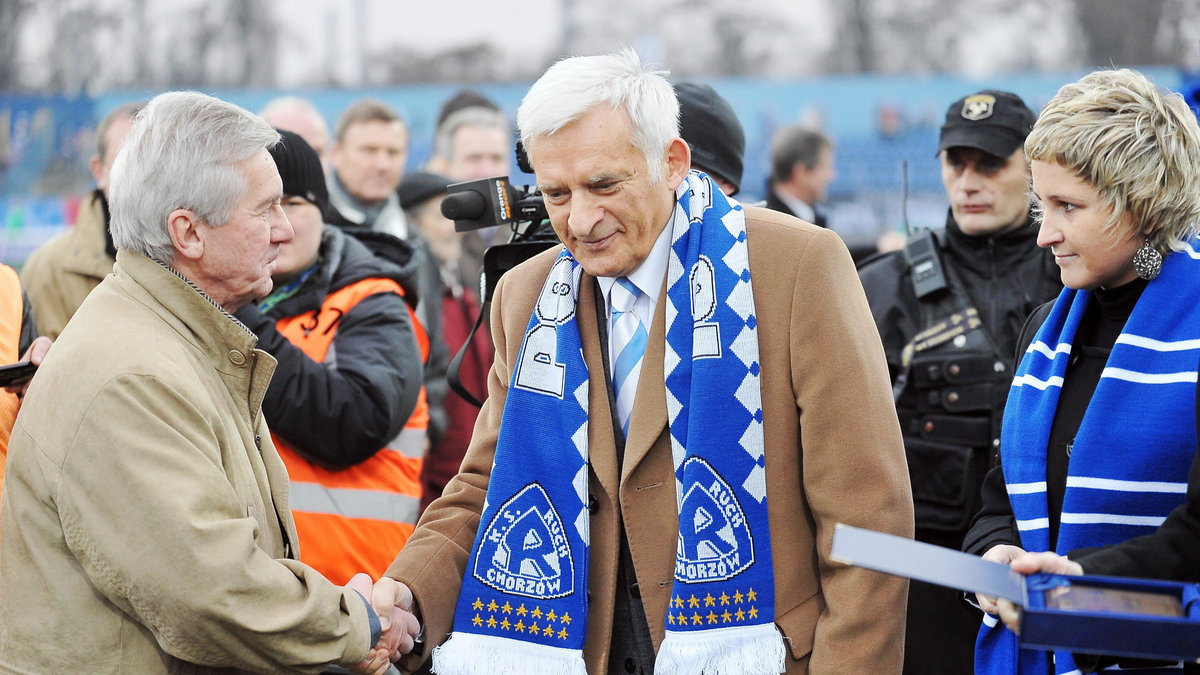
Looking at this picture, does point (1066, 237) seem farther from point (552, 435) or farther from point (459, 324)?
point (459, 324)

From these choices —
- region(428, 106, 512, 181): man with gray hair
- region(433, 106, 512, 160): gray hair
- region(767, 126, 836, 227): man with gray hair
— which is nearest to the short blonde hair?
region(428, 106, 512, 181): man with gray hair

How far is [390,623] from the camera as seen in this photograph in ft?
9.41

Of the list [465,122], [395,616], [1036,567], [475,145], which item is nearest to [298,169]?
[395,616]

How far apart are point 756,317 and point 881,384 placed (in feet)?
1.00

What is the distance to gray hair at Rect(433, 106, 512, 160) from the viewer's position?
6961 mm

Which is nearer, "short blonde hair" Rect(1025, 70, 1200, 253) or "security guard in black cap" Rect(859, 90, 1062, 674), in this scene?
"short blonde hair" Rect(1025, 70, 1200, 253)

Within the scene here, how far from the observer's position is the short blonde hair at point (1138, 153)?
257 cm

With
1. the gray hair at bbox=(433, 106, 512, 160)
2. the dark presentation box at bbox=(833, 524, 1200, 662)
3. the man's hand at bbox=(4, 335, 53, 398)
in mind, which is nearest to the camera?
the dark presentation box at bbox=(833, 524, 1200, 662)

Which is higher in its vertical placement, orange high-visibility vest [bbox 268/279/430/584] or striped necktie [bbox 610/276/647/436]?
striped necktie [bbox 610/276/647/436]

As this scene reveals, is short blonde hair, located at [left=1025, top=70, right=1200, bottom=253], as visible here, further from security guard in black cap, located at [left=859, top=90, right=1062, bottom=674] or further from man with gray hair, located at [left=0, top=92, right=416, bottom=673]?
man with gray hair, located at [left=0, top=92, right=416, bottom=673]

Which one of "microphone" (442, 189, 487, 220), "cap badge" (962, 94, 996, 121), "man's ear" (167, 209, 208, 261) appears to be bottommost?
"man's ear" (167, 209, 208, 261)

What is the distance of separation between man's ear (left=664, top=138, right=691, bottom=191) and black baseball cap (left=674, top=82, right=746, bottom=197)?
78 cm

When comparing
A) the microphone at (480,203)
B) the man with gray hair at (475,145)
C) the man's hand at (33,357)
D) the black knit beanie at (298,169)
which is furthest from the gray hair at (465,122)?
the man's hand at (33,357)

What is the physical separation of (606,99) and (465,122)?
4369 mm
